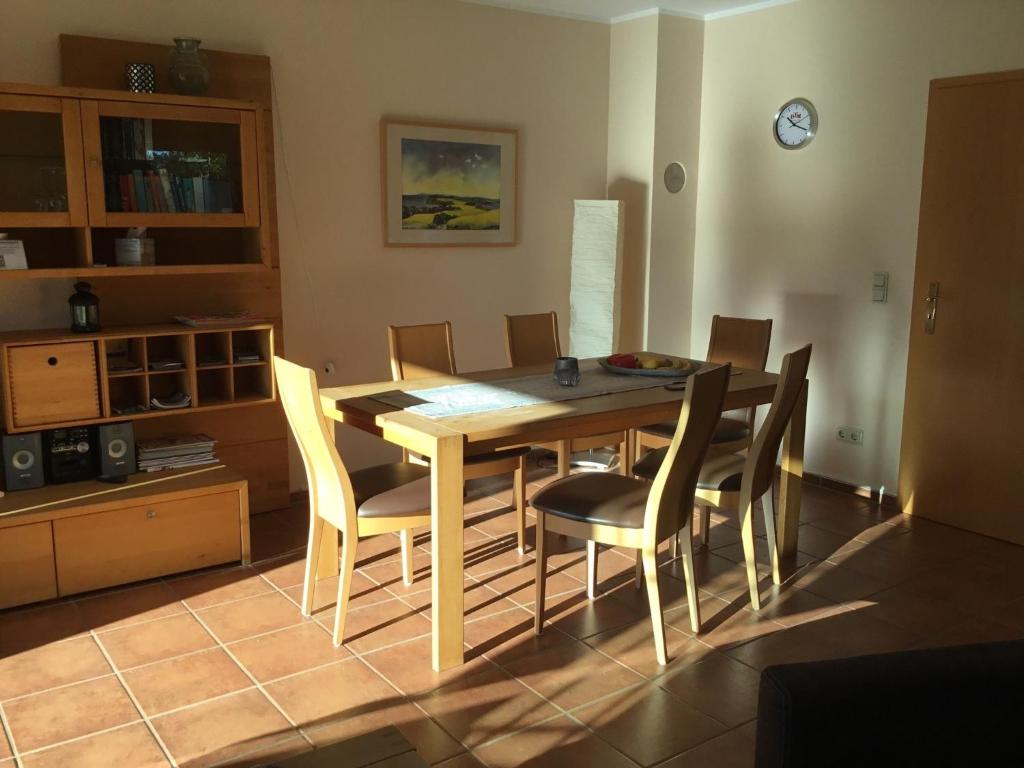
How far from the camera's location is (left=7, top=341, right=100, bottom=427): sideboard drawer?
3.50m

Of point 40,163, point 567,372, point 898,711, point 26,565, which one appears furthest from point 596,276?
point 898,711

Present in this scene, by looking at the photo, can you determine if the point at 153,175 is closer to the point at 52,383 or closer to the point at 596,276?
the point at 52,383

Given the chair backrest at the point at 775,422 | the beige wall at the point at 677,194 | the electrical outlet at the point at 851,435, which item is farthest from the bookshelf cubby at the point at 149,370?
the electrical outlet at the point at 851,435

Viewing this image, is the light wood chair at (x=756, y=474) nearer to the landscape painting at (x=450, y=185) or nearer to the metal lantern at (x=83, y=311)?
the landscape painting at (x=450, y=185)

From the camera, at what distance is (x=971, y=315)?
418 centimetres

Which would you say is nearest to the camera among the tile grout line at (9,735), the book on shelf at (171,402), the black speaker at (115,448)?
the tile grout line at (9,735)

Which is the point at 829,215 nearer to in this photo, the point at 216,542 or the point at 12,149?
the point at 216,542

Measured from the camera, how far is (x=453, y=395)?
345 cm

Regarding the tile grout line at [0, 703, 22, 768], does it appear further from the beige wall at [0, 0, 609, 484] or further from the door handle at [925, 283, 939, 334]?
the door handle at [925, 283, 939, 334]

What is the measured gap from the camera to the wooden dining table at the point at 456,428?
9.30ft

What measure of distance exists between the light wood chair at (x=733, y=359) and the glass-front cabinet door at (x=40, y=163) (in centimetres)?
253

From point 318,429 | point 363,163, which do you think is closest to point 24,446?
point 318,429

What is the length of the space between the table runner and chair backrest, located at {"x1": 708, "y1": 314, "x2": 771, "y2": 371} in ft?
2.64

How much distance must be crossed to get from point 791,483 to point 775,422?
66 cm
